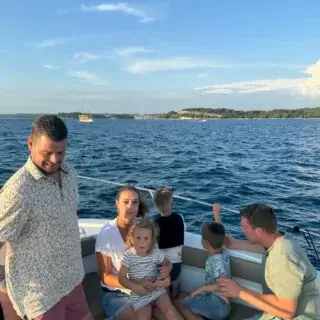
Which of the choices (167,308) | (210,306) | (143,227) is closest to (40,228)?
(143,227)

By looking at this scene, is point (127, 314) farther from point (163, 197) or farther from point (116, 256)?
point (163, 197)

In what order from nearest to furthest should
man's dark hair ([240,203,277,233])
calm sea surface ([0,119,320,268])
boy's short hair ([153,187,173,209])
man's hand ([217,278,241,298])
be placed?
man's dark hair ([240,203,277,233]) → man's hand ([217,278,241,298]) → boy's short hair ([153,187,173,209]) → calm sea surface ([0,119,320,268])

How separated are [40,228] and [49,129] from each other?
0.48 m

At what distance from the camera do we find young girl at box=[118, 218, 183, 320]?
3.03 meters

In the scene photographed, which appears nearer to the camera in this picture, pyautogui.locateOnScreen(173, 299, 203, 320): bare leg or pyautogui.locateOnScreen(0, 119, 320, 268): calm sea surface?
pyautogui.locateOnScreen(173, 299, 203, 320): bare leg

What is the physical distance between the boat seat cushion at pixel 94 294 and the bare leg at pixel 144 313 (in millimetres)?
404

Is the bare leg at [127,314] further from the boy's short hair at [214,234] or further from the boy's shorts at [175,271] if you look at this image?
the boy's short hair at [214,234]

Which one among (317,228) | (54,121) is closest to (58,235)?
(54,121)

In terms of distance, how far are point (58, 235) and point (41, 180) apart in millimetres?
292

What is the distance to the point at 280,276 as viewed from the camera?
7.50 ft

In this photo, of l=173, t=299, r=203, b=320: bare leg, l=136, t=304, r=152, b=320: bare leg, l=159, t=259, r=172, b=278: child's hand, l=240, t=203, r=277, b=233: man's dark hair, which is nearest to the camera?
l=240, t=203, r=277, b=233: man's dark hair

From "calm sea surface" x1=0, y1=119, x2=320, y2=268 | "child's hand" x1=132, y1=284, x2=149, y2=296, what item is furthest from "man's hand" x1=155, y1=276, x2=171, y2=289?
"calm sea surface" x1=0, y1=119, x2=320, y2=268

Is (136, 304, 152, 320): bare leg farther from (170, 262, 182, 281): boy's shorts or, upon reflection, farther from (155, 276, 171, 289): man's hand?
(170, 262, 182, 281): boy's shorts

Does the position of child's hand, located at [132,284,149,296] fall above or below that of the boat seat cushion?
above
